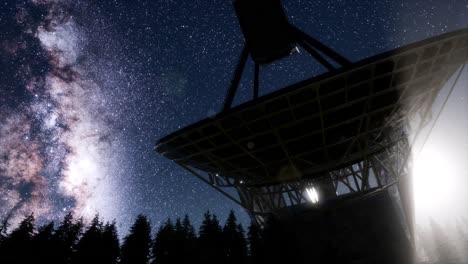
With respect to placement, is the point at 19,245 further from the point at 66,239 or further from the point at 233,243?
the point at 233,243

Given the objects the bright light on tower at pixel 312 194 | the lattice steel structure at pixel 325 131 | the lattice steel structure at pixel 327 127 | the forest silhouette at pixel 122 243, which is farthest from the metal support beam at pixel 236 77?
the forest silhouette at pixel 122 243

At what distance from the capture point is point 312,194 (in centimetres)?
1934

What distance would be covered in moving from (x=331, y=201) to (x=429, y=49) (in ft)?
33.2

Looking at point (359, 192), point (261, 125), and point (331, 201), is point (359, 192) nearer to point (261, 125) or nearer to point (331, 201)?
point (331, 201)

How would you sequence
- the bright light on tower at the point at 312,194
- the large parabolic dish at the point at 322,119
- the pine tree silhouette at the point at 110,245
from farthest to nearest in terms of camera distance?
1. the pine tree silhouette at the point at 110,245
2. the bright light on tower at the point at 312,194
3. the large parabolic dish at the point at 322,119

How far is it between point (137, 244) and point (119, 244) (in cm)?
388

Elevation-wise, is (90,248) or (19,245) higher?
(19,245)

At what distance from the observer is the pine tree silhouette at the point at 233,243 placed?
48.0 metres

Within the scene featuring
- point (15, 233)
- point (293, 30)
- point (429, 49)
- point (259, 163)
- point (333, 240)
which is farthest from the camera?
point (15, 233)

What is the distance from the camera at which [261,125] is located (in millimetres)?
11977

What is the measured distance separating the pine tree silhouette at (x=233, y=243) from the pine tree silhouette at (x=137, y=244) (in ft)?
41.3

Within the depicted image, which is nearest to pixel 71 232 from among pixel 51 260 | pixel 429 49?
pixel 51 260

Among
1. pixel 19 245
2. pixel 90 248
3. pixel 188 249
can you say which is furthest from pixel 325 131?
pixel 19 245

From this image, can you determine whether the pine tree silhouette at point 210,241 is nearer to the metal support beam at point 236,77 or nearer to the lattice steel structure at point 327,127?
the lattice steel structure at point 327,127
